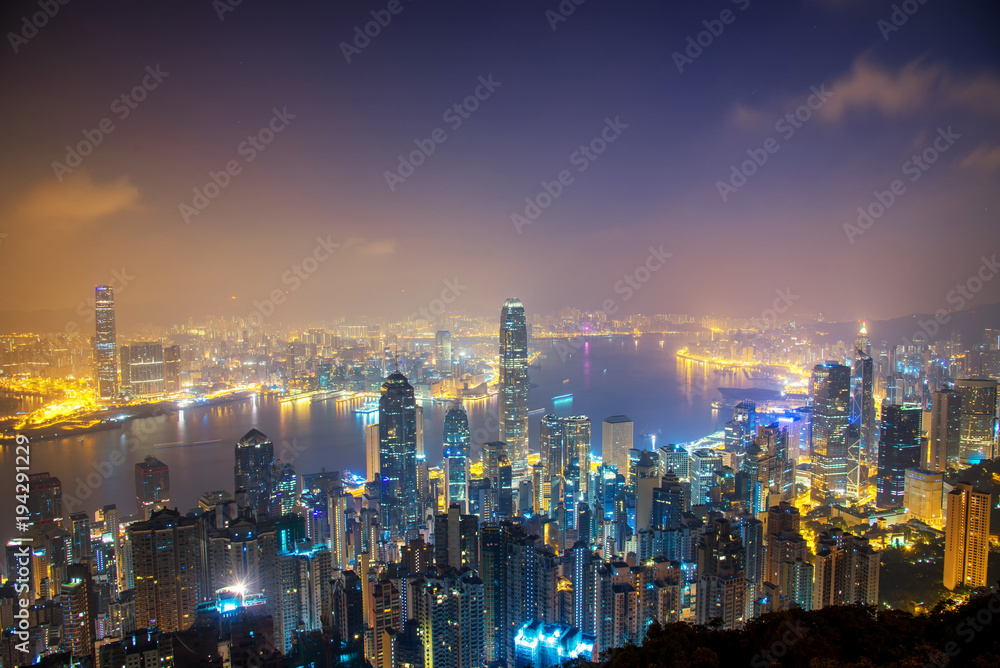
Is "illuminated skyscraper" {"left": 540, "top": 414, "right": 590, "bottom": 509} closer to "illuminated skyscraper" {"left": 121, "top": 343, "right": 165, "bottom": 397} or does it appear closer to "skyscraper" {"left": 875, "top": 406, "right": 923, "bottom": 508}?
"skyscraper" {"left": 875, "top": 406, "right": 923, "bottom": 508}

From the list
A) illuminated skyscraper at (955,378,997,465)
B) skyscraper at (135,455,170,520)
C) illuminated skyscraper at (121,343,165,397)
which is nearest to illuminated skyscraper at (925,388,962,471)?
illuminated skyscraper at (955,378,997,465)

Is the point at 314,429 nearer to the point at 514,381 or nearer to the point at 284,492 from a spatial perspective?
the point at 284,492

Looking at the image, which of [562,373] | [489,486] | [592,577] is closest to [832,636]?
[592,577]

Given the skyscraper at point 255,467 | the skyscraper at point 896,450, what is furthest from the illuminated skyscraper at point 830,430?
the skyscraper at point 255,467

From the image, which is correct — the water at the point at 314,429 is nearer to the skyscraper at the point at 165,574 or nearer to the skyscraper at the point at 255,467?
the skyscraper at the point at 255,467

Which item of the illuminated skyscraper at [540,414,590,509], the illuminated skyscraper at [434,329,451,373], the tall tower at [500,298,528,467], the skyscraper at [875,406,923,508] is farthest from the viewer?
the illuminated skyscraper at [434,329,451,373]
